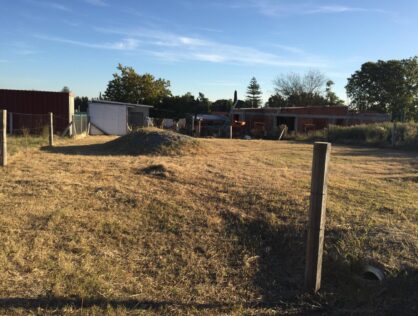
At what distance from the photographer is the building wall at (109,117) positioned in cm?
3003

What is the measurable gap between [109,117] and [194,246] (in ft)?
86.6

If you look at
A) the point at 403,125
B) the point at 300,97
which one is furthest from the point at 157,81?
the point at 403,125

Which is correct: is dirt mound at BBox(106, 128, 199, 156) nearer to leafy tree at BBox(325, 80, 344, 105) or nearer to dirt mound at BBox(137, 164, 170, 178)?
dirt mound at BBox(137, 164, 170, 178)

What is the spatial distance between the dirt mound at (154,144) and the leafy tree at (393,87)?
46.5m

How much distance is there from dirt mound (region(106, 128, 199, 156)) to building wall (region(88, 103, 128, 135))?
14.8 m

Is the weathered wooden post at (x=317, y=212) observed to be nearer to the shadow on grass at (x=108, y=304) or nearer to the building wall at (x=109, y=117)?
the shadow on grass at (x=108, y=304)

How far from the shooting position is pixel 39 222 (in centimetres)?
568

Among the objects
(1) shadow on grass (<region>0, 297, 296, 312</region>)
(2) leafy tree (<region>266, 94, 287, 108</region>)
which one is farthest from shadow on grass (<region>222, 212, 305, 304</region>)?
(2) leafy tree (<region>266, 94, 287, 108</region>)

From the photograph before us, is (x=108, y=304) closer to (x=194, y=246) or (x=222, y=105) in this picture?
(x=194, y=246)

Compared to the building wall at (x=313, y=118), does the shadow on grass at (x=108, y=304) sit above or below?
below

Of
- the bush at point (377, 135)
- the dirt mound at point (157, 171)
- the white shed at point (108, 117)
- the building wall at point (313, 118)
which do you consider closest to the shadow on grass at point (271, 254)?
the dirt mound at point (157, 171)

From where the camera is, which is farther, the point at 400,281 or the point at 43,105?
the point at 43,105

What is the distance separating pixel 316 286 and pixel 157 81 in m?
50.8

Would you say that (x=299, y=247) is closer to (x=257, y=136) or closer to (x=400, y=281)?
(x=400, y=281)
